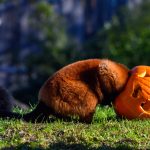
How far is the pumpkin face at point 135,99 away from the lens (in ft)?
24.3

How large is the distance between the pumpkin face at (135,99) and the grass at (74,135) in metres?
0.22

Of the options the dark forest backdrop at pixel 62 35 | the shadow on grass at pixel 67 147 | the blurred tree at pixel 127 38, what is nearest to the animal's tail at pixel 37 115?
the shadow on grass at pixel 67 147

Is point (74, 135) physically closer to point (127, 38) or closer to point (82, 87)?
point (82, 87)

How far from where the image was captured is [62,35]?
23.2 metres

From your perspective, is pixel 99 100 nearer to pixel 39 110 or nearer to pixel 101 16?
pixel 39 110

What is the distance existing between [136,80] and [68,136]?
1.19 metres

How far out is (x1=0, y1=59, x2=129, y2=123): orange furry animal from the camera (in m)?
7.21

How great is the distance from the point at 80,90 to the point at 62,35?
16.0 meters

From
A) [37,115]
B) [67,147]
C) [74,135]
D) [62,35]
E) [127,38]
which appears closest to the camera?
[67,147]

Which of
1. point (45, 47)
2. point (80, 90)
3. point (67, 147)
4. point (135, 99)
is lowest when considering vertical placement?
point (45, 47)

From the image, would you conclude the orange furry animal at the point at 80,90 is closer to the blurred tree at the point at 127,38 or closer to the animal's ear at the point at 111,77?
the animal's ear at the point at 111,77

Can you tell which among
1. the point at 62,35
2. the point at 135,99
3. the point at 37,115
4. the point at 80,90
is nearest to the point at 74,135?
the point at 80,90

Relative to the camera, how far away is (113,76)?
732 centimetres

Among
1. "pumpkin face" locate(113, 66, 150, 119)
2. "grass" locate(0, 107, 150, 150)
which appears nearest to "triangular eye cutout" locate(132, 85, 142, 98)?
"pumpkin face" locate(113, 66, 150, 119)
